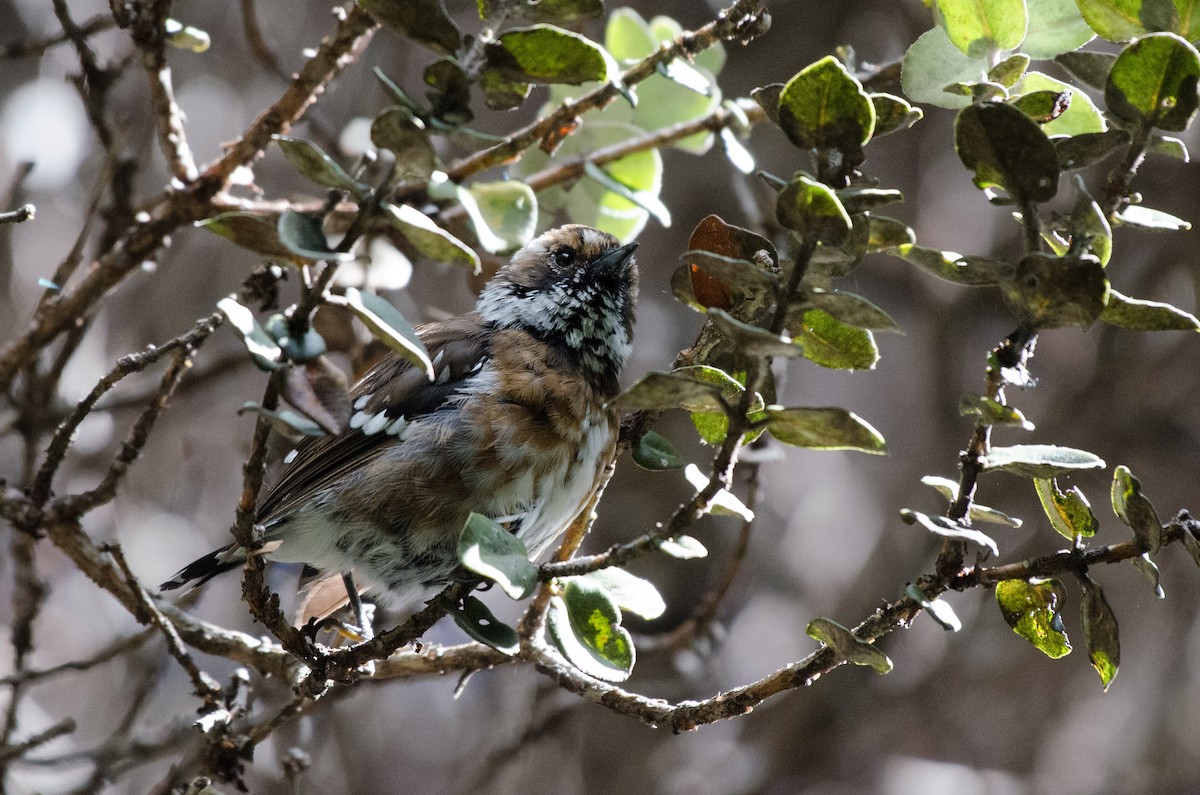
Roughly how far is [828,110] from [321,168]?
0.58 metres

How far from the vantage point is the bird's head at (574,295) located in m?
2.78

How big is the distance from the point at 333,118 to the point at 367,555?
314cm

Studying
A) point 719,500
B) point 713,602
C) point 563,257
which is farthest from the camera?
point 713,602

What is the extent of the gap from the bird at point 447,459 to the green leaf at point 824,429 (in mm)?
998

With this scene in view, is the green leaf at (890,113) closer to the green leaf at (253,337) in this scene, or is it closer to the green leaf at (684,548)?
the green leaf at (684,548)

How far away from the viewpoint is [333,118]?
195 inches

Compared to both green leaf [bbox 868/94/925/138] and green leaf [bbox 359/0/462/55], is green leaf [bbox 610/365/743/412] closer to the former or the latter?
green leaf [bbox 868/94/925/138]

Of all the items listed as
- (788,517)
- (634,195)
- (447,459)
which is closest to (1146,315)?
Answer: (634,195)

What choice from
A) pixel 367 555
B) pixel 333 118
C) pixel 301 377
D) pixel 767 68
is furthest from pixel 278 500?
pixel 767 68

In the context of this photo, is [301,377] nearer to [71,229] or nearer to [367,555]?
[367,555]

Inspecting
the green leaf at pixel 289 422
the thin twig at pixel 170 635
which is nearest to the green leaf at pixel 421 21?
the green leaf at pixel 289 422

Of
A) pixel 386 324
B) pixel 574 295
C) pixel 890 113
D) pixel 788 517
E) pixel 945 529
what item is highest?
pixel 386 324

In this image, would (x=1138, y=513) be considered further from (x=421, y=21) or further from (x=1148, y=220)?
(x=421, y=21)

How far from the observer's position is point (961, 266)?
4.12ft
